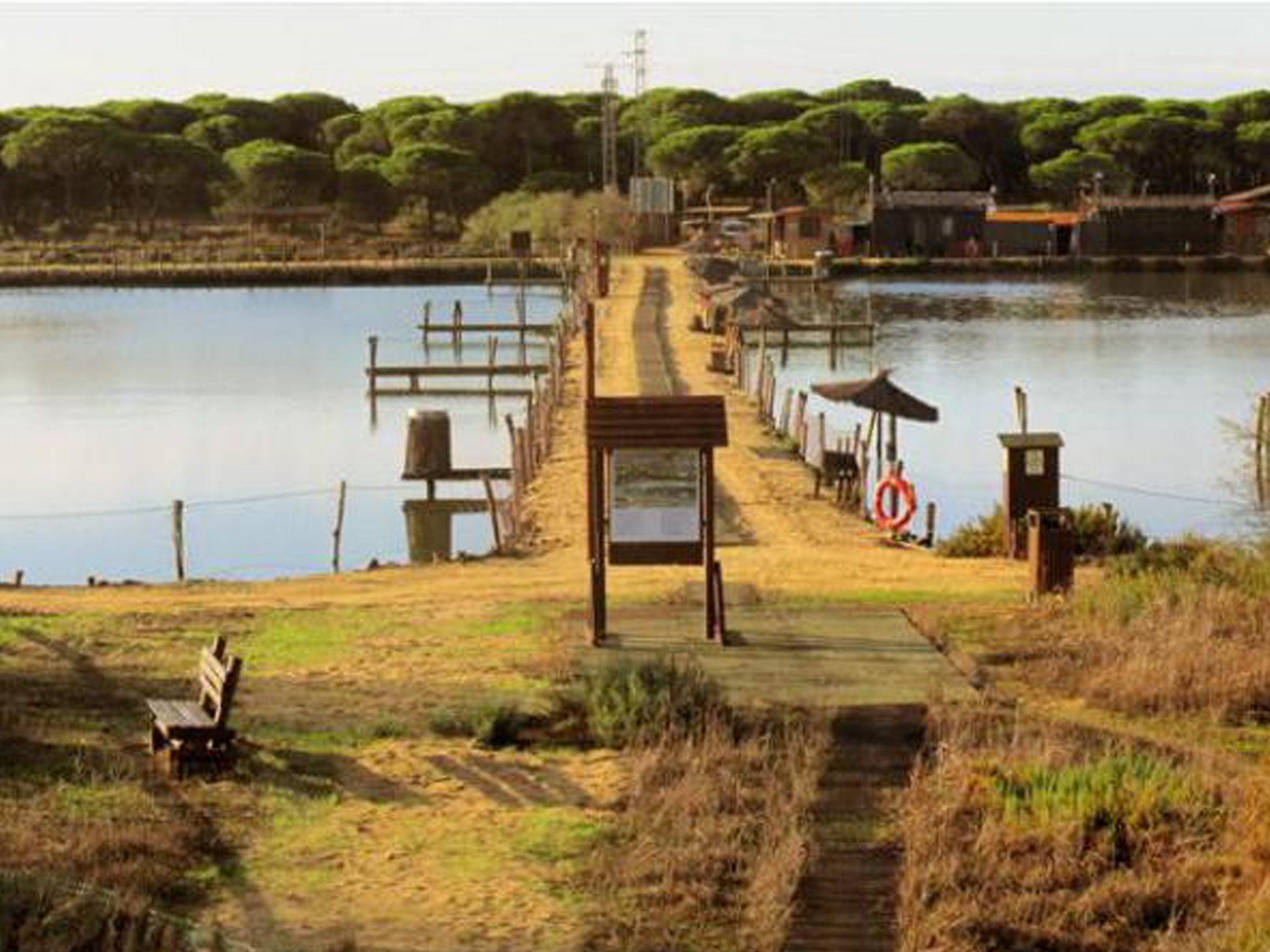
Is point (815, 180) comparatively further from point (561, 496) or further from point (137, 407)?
point (561, 496)

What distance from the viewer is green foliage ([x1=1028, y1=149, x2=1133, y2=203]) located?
11812cm

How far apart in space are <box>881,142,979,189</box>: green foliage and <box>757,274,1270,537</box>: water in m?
24.5

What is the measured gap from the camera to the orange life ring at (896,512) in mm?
26156

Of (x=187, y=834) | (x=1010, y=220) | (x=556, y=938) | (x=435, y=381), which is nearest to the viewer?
(x=556, y=938)

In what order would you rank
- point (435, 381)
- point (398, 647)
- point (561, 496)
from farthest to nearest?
1. point (435, 381)
2. point (561, 496)
3. point (398, 647)

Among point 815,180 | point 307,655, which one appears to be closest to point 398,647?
point 307,655

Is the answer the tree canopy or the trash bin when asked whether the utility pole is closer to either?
the tree canopy

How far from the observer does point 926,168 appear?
403ft

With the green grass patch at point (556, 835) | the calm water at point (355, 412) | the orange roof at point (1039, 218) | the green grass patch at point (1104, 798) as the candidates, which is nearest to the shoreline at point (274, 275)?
the calm water at point (355, 412)

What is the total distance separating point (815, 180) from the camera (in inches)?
4601

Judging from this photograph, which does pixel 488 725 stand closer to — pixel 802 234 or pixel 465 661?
pixel 465 661

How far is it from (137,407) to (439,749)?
4090 centimetres

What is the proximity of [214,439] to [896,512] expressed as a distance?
75.2ft

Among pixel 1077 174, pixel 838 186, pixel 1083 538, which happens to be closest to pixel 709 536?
pixel 1083 538
